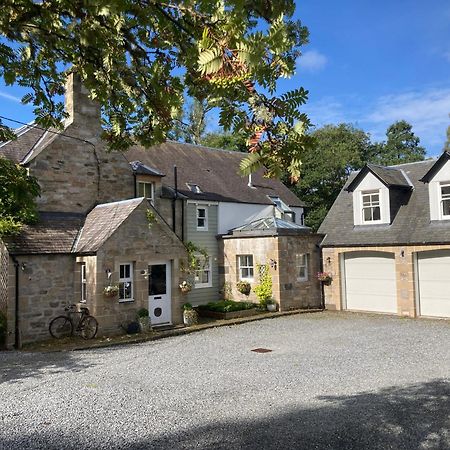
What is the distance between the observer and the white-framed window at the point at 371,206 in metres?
21.2

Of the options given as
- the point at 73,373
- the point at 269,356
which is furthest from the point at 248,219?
the point at 73,373

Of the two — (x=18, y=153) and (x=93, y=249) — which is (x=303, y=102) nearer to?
(x=93, y=249)

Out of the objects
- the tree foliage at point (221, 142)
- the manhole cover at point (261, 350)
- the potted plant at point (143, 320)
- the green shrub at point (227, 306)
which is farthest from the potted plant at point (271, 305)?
the tree foliage at point (221, 142)

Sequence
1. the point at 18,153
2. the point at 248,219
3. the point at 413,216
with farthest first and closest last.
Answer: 1. the point at 248,219
2. the point at 413,216
3. the point at 18,153

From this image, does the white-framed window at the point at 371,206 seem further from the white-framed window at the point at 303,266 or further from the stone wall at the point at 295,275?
the white-framed window at the point at 303,266

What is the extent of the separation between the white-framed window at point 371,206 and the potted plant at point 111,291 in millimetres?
12144

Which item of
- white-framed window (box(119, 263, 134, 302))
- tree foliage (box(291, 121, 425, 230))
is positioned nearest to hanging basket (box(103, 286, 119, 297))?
white-framed window (box(119, 263, 134, 302))

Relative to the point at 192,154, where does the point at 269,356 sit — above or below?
below

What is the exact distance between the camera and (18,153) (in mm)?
17469

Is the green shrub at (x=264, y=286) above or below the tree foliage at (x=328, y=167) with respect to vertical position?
below

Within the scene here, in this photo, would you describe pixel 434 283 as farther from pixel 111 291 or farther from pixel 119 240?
pixel 111 291

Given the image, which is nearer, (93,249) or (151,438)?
(151,438)

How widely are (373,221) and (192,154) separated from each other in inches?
430

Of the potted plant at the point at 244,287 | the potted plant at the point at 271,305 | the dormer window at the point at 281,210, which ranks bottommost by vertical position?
the potted plant at the point at 271,305
